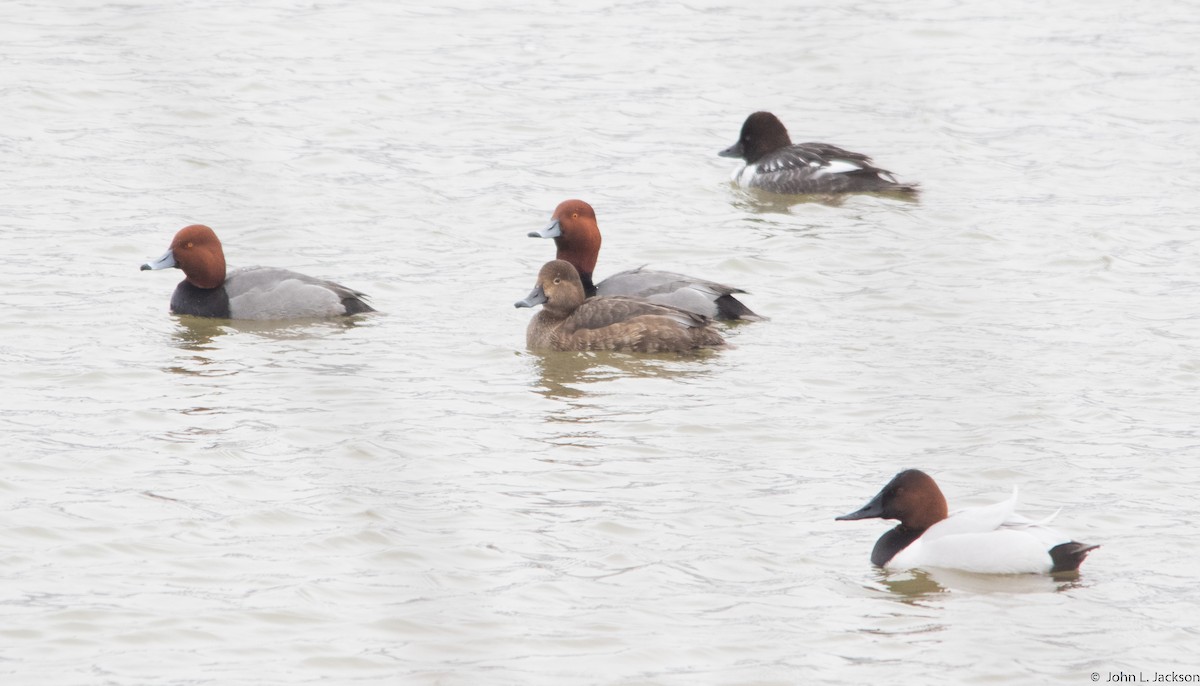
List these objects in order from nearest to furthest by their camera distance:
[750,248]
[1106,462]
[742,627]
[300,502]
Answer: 1. [742,627]
2. [300,502]
3. [1106,462]
4. [750,248]

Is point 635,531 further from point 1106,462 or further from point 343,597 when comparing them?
point 1106,462

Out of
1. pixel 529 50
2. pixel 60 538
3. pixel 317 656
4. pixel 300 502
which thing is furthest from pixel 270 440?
pixel 529 50

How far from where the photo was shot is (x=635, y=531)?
→ 6965 mm

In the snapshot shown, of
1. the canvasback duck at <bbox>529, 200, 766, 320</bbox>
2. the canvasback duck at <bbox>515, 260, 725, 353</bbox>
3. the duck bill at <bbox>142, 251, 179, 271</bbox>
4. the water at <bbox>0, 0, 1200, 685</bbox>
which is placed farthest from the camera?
the duck bill at <bbox>142, 251, 179, 271</bbox>

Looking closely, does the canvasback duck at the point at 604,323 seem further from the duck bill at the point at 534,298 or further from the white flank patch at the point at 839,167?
the white flank patch at the point at 839,167

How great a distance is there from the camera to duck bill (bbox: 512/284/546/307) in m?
10.5

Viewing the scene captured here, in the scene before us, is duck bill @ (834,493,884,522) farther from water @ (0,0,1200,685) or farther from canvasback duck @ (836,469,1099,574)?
water @ (0,0,1200,685)

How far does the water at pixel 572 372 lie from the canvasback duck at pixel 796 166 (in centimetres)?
22

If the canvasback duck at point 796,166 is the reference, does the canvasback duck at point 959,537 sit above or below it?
below

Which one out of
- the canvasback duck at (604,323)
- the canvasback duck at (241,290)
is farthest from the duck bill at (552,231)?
the canvasback duck at (241,290)

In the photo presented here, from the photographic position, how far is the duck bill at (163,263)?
11.0 metres

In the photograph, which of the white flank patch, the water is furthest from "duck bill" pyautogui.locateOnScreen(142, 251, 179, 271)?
the white flank patch

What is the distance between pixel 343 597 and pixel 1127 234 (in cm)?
828

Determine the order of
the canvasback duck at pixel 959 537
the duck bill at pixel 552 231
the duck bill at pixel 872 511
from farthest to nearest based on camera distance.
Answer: the duck bill at pixel 552 231 → the duck bill at pixel 872 511 → the canvasback duck at pixel 959 537
